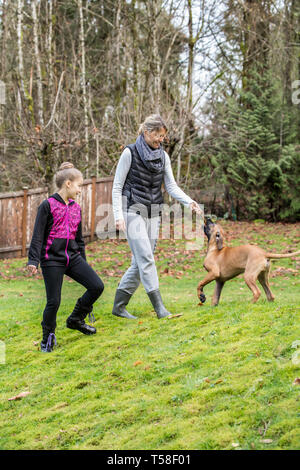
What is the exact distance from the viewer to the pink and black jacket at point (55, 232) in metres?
6.21

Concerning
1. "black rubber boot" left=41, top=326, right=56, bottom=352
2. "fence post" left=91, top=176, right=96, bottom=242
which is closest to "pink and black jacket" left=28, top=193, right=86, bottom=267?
"black rubber boot" left=41, top=326, right=56, bottom=352

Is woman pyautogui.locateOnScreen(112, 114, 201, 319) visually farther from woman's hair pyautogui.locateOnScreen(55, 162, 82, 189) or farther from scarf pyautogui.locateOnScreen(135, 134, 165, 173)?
woman's hair pyautogui.locateOnScreen(55, 162, 82, 189)

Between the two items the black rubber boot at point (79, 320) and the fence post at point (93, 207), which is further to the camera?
the fence post at point (93, 207)

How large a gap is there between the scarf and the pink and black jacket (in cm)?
108

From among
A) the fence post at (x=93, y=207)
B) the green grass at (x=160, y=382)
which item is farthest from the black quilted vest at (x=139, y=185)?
the fence post at (x=93, y=207)

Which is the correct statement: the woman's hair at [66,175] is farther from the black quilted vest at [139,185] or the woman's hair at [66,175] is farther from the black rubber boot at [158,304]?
the black rubber boot at [158,304]

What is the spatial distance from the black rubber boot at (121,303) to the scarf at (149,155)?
5.89 ft

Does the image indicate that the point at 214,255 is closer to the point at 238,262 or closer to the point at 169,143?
the point at 238,262

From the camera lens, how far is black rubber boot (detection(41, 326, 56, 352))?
6.57m

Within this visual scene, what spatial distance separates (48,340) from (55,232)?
4.56 feet

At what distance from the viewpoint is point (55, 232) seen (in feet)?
20.9

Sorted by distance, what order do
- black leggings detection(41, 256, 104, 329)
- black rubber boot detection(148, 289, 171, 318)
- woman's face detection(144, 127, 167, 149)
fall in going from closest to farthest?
black leggings detection(41, 256, 104, 329), woman's face detection(144, 127, 167, 149), black rubber boot detection(148, 289, 171, 318)
